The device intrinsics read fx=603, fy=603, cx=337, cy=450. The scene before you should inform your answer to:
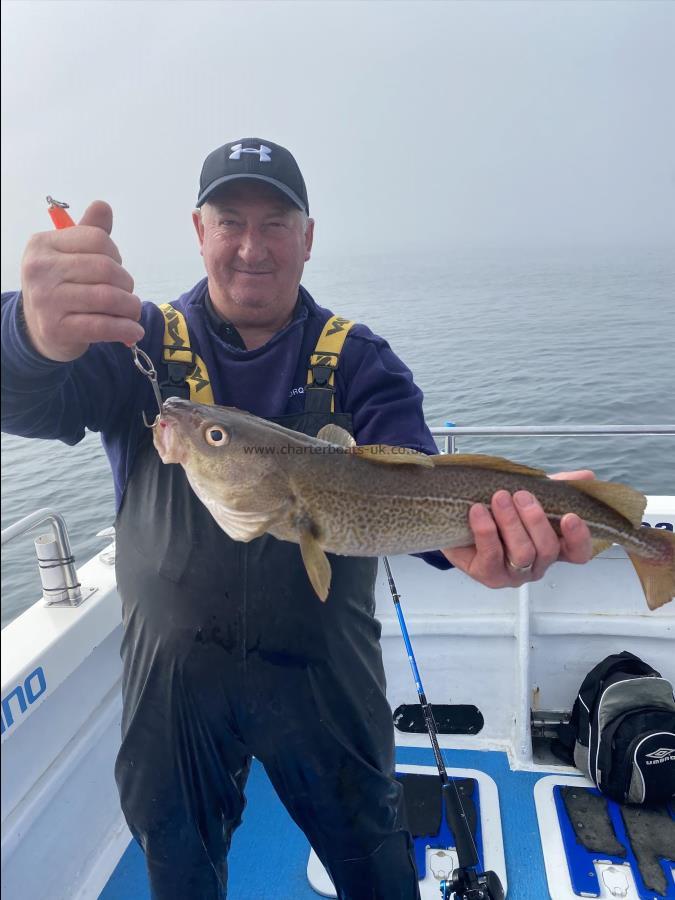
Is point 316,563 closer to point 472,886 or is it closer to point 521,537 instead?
point 521,537

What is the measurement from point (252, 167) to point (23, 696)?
243cm

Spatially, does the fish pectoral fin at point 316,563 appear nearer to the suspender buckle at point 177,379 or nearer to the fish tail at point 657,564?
the suspender buckle at point 177,379

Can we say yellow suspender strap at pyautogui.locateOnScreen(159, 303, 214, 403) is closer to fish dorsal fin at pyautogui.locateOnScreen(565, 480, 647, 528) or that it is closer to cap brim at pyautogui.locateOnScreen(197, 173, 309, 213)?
cap brim at pyautogui.locateOnScreen(197, 173, 309, 213)

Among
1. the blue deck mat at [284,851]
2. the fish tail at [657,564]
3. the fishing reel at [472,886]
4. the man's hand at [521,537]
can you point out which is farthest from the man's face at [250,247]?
the blue deck mat at [284,851]

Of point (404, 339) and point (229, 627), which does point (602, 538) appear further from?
point (404, 339)

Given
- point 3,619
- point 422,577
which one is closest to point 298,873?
point 422,577

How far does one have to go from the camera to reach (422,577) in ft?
14.9

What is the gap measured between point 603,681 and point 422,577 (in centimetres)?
138

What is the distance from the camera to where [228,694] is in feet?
7.68

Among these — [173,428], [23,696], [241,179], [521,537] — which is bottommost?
[23,696]

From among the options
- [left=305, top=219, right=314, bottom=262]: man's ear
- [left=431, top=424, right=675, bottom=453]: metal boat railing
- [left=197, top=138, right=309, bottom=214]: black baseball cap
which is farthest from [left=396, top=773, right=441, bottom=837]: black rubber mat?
[left=197, top=138, right=309, bottom=214]: black baseball cap

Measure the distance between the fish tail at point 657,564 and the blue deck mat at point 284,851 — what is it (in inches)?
83.7

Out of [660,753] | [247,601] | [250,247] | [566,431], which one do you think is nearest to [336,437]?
[247,601]

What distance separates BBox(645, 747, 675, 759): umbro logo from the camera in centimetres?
366
